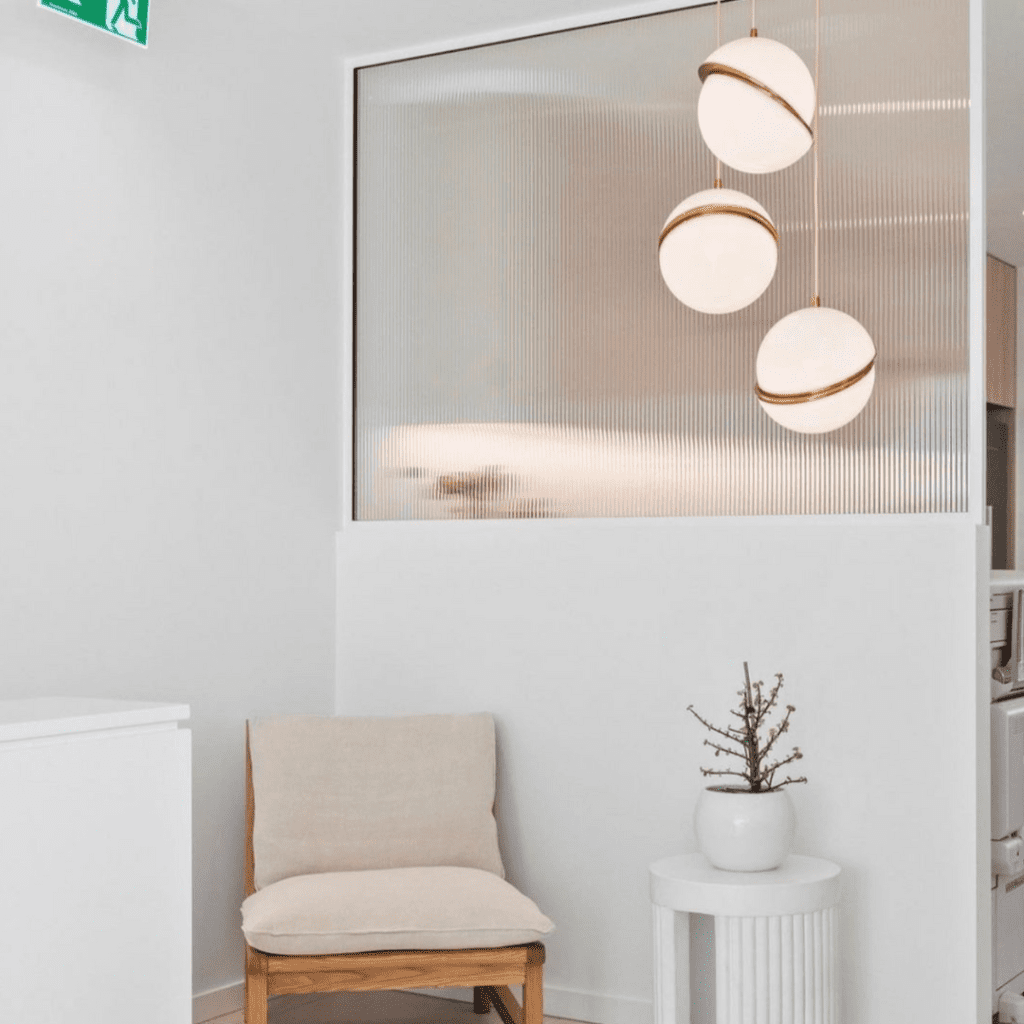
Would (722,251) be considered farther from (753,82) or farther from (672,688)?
(672,688)

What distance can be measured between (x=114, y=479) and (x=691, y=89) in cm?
173

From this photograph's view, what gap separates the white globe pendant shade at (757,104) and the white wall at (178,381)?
1.52 m

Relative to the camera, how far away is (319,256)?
3861 millimetres

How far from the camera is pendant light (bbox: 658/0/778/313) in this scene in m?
2.47

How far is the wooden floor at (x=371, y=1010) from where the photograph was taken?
11.3 ft

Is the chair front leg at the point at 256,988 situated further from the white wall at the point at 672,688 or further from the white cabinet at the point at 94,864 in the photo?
the white wall at the point at 672,688

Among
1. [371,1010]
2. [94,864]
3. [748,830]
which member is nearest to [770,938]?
[748,830]

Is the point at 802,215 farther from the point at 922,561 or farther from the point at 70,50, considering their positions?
the point at 70,50

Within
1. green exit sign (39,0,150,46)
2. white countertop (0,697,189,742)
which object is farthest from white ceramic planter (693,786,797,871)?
green exit sign (39,0,150,46)

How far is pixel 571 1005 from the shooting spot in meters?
3.44

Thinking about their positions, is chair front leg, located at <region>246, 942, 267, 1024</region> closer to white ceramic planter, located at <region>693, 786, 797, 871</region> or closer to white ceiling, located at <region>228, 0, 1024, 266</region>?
white ceramic planter, located at <region>693, 786, 797, 871</region>

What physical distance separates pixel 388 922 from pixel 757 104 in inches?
69.4

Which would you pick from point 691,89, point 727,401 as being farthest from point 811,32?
point 727,401

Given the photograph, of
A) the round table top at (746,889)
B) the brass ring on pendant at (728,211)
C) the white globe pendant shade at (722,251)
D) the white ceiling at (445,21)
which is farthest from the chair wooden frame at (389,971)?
the white ceiling at (445,21)
